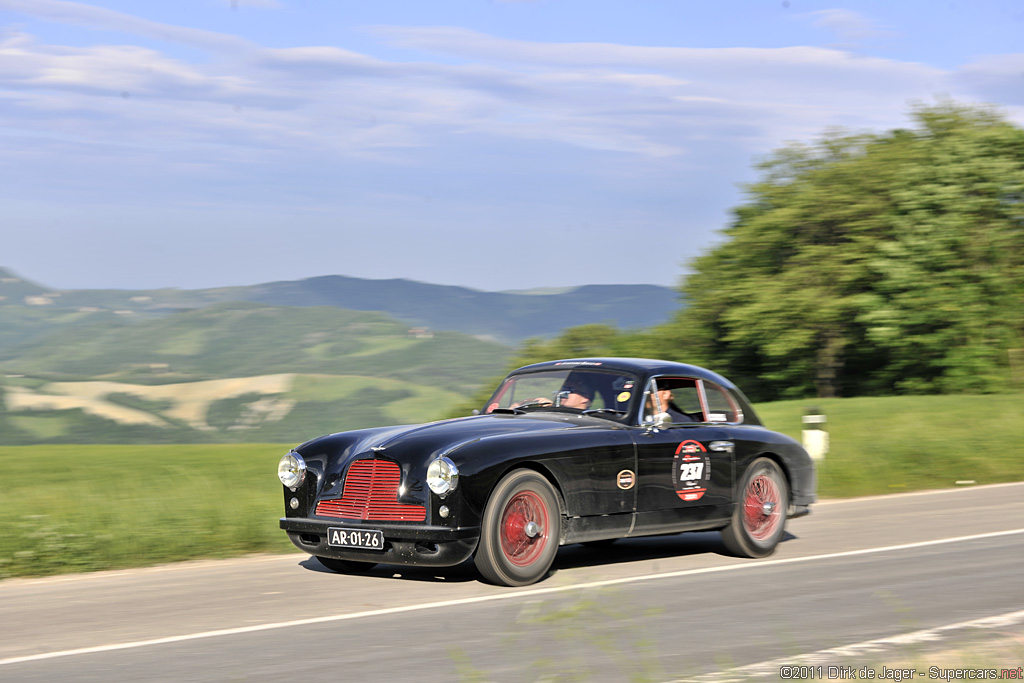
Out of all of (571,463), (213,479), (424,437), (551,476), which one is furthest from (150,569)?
(213,479)

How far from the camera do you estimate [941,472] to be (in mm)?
18078

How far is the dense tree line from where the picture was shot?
39.7 meters

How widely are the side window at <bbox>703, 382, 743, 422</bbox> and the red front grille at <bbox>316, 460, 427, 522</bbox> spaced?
→ 3151 mm

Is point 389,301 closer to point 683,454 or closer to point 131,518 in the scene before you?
point 131,518

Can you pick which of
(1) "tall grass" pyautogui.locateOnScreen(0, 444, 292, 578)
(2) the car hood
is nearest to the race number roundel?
(2) the car hood

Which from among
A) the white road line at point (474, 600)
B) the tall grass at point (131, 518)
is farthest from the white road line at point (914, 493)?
the tall grass at point (131, 518)

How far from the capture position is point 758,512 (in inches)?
402

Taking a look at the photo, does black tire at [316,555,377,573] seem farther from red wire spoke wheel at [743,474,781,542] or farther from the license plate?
red wire spoke wheel at [743,474,781,542]

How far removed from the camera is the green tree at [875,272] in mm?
39688

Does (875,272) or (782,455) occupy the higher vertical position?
(875,272)

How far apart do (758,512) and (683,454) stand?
1.14 metres

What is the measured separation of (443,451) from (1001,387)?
32939mm

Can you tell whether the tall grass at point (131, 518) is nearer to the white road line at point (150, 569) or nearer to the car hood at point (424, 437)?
the white road line at point (150, 569)

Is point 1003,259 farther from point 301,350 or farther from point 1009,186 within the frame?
point 301,350
